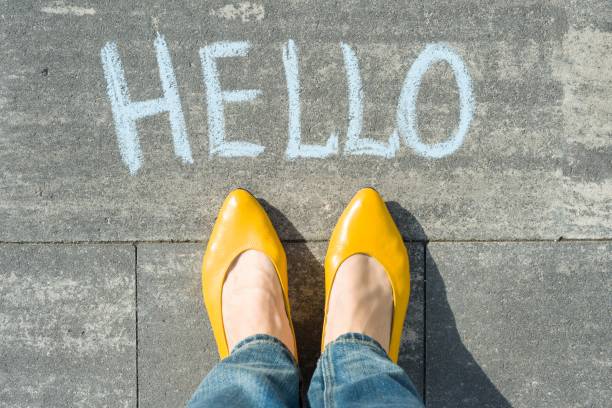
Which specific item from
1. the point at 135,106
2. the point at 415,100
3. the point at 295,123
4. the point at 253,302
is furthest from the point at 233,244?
the point at 415,100

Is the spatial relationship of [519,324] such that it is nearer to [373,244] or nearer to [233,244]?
[373,244]

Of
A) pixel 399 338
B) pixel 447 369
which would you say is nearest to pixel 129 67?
pixel 399 338

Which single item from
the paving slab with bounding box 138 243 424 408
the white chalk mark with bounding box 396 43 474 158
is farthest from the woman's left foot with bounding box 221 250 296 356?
the white chalk mark with bounding box 396 43 474 158

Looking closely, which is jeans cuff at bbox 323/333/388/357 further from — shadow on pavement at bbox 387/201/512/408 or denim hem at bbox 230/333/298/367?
shadow on pavement at bbox 387/201/512/408

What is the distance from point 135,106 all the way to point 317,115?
0.73 meters

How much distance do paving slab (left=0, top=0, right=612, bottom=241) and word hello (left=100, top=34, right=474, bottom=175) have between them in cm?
1

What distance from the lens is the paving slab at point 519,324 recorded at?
6.54 feet

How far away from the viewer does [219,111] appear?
6.44 feet

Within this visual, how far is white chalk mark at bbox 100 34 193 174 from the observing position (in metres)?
1.96

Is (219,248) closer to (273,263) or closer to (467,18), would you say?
(273,263)

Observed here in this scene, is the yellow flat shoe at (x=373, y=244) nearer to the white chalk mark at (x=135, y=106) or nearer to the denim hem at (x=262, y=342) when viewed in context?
the denim hem at (x=262, y=342)

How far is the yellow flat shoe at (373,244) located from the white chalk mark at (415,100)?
0.27 metres

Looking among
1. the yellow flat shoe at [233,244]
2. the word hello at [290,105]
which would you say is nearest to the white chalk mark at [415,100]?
the word hello at [290,105]

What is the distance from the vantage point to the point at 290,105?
77.1 inches
